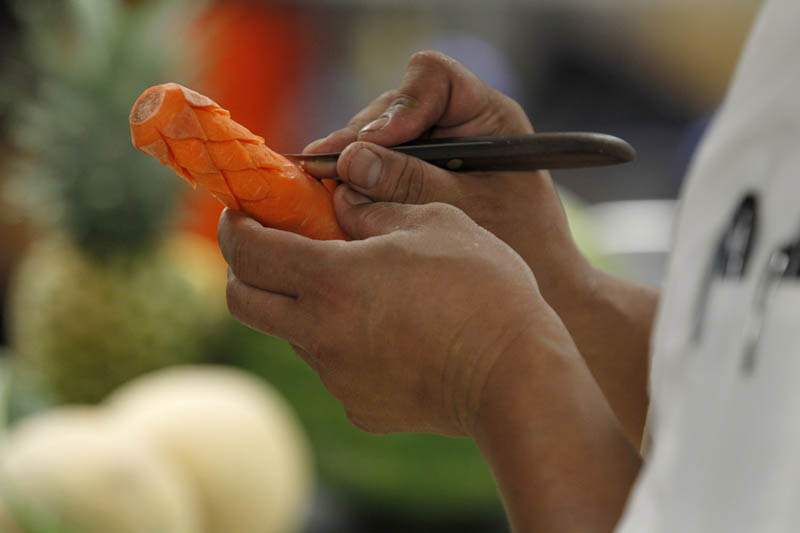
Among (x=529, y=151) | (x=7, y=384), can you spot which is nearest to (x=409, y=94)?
(x=529, y=151)

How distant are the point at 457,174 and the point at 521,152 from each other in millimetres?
48

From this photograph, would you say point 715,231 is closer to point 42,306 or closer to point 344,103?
point 42,306

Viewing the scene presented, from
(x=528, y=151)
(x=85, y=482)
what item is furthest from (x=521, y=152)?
(x=85, y=482)

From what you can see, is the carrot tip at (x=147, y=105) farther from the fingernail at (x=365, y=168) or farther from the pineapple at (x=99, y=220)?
the pineapple at (x=99, y=220)

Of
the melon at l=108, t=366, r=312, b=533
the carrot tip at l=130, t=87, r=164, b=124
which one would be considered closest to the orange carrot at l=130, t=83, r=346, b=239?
the carrot tip at l=130, t=87, r=164, b=124

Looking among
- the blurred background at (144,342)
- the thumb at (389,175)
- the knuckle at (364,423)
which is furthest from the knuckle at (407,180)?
the blurred background at (144,342)

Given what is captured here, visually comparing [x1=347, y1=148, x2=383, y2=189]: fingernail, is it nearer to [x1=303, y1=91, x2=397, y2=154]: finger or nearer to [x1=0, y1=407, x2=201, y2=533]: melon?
[x1=303, y1=91, x2=397, y2=154]: finger

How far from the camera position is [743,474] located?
40 centimetres

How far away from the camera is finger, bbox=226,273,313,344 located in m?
0.54

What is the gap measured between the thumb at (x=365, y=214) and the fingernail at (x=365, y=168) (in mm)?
12

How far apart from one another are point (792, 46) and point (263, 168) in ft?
0.89

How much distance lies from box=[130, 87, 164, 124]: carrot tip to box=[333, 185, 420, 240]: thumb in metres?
0.11

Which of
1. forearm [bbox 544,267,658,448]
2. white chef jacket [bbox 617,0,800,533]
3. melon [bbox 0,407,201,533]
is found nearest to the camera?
white chef jacket [bbox 617,0,800,533]

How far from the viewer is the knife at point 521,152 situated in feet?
1.94
